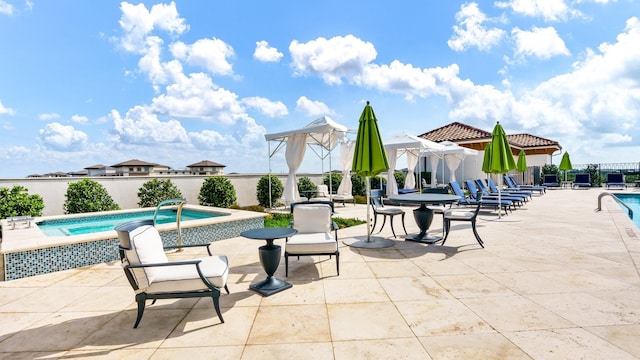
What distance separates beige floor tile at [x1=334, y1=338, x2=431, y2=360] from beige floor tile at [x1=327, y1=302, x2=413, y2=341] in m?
0.07

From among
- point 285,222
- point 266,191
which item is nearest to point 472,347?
point 285,222

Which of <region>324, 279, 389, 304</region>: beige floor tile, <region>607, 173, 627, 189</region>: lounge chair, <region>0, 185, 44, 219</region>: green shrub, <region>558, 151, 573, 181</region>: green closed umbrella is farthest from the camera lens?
<region>558, 151, 573, 181</region>: green closed umbrella

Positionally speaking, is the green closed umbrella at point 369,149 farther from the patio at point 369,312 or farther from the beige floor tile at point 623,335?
the beige floor tile at point 623,335

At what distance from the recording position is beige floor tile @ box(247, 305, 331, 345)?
2365mm

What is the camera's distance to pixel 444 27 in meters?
8.69

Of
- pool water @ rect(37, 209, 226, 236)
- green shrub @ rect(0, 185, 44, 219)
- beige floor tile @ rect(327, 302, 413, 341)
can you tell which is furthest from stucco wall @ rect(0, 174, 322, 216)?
beige floor tile @ rect(327, 302, 413, 341)

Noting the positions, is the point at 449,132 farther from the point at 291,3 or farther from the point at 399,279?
the point at 399,279

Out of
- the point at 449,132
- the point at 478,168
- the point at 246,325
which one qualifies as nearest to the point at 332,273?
the point at 246,325

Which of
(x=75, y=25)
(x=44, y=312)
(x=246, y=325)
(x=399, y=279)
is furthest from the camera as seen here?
(x=75, y=25)

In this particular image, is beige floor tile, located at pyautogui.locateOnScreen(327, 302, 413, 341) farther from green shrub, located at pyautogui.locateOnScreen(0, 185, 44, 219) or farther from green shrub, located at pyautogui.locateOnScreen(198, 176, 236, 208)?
green shrub, located at pyautogui.locateOnScreen(0, 185, 44, 219)

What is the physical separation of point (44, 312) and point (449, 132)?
75.0 ft

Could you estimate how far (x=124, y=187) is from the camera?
11.2m

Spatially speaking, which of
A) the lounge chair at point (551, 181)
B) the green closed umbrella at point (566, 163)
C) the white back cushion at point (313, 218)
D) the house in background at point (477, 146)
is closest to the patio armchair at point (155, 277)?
the white back cushion at point (313, 218)

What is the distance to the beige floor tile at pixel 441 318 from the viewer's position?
2.46 m
